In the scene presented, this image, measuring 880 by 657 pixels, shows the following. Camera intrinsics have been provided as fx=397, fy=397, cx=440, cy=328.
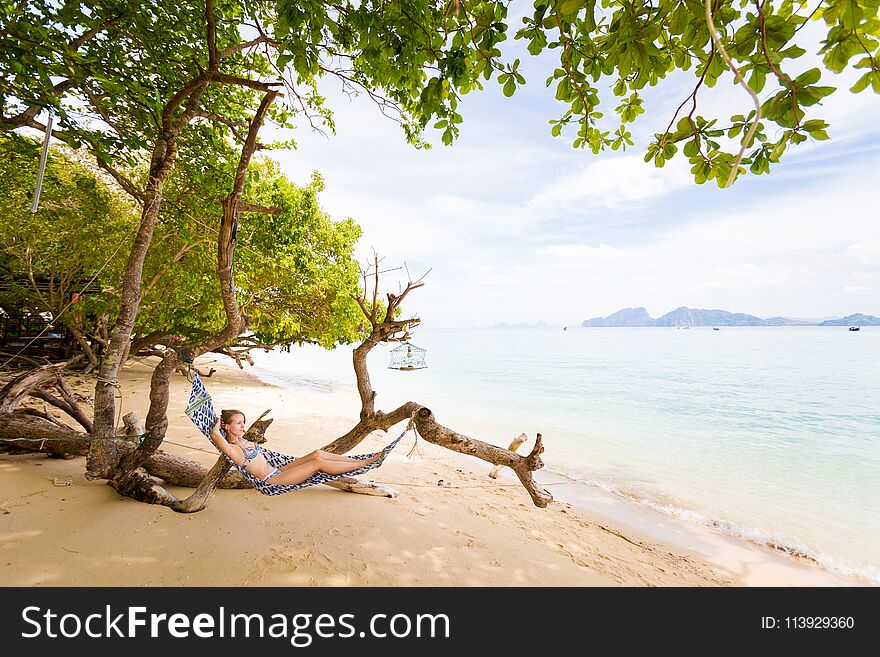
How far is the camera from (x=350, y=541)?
9.90 ft

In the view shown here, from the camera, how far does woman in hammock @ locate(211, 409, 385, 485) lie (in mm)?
2812

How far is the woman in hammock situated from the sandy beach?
1.62 feet

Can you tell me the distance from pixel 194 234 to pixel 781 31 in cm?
612

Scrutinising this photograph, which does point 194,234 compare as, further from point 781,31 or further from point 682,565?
point 682,565

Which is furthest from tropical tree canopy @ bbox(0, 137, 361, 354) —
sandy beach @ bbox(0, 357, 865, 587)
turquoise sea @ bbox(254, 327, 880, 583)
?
sandy beach @ bbox(0, 357, 865, 587)

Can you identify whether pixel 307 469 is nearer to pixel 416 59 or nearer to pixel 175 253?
pixel 416 59

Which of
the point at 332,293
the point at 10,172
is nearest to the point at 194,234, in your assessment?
the point at 10,172

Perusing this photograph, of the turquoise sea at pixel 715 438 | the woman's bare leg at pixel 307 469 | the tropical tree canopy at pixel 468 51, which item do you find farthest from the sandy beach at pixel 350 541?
the tropical tree canopy at pixel 468 51

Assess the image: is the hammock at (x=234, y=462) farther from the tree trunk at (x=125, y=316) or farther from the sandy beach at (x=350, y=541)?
the tree trunk at (x=125, y=316)

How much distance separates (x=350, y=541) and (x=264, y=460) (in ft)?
2.94

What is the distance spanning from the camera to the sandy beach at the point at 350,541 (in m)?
2.47

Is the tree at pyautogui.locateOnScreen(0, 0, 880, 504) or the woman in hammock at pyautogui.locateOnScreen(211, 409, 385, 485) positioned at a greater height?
the tree at pyautogui.locateOnScreen(0, 0, 880, 504)

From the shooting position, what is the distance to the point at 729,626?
245 cm

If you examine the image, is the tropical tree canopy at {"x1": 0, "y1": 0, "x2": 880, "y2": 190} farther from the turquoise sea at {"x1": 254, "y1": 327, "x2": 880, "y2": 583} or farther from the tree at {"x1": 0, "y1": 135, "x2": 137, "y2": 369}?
the turquoise sea at {"x1": 254, "y1": 327, "x2": 880, "y2": 583}
